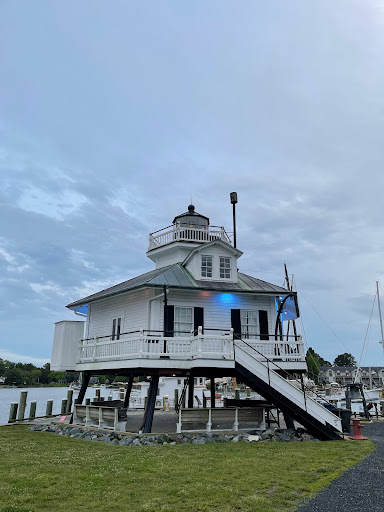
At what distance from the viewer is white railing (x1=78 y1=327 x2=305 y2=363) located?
17125 mm

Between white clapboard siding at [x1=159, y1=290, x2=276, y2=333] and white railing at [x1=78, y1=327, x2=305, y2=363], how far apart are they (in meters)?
2.03

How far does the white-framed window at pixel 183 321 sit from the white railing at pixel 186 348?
1.68 meters

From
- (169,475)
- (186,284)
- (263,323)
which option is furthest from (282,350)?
(169,475)

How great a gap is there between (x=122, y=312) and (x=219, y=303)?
5.20m

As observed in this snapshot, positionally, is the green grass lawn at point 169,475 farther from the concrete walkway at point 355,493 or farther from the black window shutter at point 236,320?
the black window shutter at point 236,320

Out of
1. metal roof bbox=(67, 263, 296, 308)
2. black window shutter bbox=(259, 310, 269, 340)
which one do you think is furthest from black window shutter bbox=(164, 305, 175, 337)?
black window shutter bbox=(259, 310, 269, 340)

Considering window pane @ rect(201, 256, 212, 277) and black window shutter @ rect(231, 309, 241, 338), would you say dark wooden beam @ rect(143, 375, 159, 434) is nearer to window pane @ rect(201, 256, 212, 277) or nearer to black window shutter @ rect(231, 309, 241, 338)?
black window shutter @ rect(231, 309, 241, 338)

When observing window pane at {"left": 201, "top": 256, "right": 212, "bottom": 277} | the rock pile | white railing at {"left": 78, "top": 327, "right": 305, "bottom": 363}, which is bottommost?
the rock pile

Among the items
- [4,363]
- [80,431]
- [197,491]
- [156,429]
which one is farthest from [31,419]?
[4,363]

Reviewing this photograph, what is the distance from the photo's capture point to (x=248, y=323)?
70.9 feet

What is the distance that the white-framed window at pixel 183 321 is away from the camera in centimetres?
2033

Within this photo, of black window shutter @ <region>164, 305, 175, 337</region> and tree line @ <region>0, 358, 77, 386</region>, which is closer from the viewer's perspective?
black window shutter @ <region>164, 305, 175, 337</region>

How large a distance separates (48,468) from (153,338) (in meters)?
7.55

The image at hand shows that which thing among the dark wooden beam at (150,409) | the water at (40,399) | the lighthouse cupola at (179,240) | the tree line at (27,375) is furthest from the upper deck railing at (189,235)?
the tree line at (27,375)
